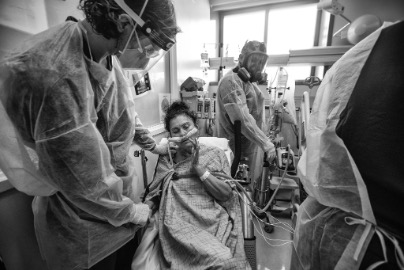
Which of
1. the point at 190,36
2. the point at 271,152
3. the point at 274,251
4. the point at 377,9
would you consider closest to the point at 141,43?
the point at 271,152

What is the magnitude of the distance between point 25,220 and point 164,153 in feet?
2.83

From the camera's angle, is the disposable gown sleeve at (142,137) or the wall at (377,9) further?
the wall at (377,9)

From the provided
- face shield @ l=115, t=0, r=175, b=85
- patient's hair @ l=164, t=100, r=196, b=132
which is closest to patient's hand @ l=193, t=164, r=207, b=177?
patient's hair @ l=164, t=100, r=196, b=132

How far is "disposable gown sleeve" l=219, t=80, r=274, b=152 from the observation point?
6.10ft

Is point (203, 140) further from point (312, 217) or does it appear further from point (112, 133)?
point (312, 217)

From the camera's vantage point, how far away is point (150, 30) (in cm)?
71

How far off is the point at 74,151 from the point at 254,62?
1745 mm

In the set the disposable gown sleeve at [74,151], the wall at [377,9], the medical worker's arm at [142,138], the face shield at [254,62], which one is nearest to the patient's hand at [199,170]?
the medical worker's arm at [142,138]

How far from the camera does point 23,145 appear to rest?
2.23ft

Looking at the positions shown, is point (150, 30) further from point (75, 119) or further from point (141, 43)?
point (75, 119)

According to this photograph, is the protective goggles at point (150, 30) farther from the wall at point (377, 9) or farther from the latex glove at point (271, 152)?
the wall at point (377, 9)

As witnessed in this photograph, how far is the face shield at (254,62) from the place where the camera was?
188 cm

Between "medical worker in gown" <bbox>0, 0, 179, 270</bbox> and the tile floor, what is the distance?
1.39m

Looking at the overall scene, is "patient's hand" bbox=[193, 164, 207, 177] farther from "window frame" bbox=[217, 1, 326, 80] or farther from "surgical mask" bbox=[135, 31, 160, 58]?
"window frame" bbox=[217, 1, 326, 80]
